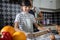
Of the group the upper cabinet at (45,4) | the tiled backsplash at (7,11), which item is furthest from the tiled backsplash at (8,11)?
the upper cabinet at (45,4)

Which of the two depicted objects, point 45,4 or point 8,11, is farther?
point 45,4

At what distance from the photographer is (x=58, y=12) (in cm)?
93

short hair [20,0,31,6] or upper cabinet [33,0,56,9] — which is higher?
short hair [20,0,31,6]

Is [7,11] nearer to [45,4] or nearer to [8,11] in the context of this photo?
[8,11]

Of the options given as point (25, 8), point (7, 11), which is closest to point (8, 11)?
point (7, 11)

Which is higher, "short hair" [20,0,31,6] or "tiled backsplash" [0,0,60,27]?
"short hair" [20,0,31,6]

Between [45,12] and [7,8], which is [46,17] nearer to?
[45,12]

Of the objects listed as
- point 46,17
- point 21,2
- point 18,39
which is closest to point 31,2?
point 21,2

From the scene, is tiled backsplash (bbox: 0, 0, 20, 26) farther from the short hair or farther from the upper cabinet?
the upper cabinet

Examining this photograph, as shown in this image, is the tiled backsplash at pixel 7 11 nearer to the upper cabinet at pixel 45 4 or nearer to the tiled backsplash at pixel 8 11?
the tiled backsplash at pixel 8 11

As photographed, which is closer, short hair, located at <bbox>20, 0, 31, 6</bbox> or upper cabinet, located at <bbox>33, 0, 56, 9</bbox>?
short hair, located at <bbox>20, 0, 31, 6</bbox>

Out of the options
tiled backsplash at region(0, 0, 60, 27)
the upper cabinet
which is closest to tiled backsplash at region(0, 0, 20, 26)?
tiled backsplash at region(0, 0, 60, 27)

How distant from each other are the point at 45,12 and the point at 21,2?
21 centimetres

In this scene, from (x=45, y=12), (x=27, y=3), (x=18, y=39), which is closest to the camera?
(x=18, y=39)
